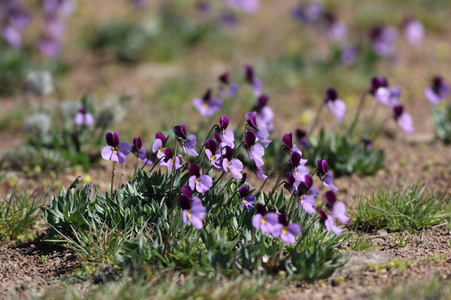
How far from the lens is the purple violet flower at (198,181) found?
3.25 metres

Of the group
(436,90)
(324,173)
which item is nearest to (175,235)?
(324,173)

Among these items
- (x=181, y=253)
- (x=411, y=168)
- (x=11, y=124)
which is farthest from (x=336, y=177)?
(x=11, y=124)

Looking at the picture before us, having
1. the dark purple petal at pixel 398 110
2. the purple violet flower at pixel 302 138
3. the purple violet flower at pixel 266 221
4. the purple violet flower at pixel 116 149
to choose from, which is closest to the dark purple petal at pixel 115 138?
the purple violet flower at pixel 116 149

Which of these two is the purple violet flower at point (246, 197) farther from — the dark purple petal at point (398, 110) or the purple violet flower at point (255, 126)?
the dark purple petal at point (398, 110)

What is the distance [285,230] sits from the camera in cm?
315

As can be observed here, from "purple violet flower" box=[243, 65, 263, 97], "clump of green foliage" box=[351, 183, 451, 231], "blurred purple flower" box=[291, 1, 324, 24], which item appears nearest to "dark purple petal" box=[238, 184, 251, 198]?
"clump of green foliage" box=[351, 183, 451, 231]

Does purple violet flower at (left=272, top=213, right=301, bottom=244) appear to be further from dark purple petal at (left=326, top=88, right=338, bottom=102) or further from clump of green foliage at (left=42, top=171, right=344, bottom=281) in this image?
dark purple petal at (left=326, top=88, right=338, bottom=102)

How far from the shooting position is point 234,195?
3766mm

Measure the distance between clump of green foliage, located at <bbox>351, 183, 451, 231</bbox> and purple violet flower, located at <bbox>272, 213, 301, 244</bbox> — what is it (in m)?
1.18

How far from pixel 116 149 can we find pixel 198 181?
0.70 metres

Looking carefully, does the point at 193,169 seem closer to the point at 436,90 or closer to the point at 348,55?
the point at 436,90

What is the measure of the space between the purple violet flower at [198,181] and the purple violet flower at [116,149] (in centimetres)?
59

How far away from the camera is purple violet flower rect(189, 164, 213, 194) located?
325 cm

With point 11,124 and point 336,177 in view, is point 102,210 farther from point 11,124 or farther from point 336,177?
point 11,124
